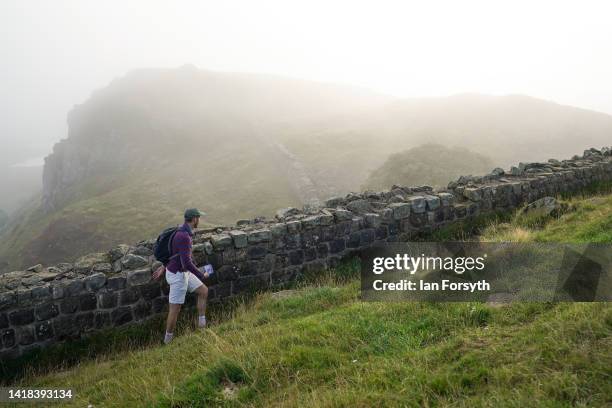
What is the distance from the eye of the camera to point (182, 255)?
23.2 ft

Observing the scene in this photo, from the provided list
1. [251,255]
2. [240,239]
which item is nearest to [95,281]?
[240,239]

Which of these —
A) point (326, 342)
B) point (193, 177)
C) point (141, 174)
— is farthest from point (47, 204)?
point (326, 342)

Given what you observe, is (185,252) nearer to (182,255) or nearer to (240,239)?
(182,255)

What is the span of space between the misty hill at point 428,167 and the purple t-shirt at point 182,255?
73.3 ft

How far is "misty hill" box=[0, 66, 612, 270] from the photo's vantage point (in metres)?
36.0

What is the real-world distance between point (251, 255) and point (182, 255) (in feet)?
6.46

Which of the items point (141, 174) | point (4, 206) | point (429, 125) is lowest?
point (4, 206)

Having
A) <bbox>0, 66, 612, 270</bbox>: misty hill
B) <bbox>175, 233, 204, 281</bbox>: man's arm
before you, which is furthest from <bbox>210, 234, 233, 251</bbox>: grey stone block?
<bbox>0, 66, 612, 270</bbox>: misty hill

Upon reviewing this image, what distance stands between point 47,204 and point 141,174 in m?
22.9

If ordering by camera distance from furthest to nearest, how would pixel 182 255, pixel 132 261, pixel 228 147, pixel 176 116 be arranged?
pixel 176 116 < pixel 228 147 < pixel 132 261 < pixel 182 255

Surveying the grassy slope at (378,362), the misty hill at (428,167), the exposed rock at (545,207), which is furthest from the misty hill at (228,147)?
the grassy slope at (378,362)

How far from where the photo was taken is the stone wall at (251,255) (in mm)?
7168

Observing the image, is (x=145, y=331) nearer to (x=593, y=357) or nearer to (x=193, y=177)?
(x=593, y=357)

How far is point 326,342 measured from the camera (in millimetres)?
4965
